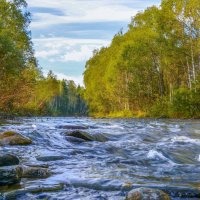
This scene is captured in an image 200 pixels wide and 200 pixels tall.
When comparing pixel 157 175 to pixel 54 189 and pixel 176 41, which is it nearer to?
pixel 54 189

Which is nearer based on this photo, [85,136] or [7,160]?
[7,160]

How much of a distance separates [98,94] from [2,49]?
3695 cm

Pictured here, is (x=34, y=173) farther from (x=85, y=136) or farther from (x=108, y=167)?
(x=85, y=136)

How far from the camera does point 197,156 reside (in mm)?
8492

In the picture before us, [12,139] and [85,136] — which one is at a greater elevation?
[12,139]

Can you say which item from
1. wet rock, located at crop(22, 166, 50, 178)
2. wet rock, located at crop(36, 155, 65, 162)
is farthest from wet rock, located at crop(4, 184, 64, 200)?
wet rock, located at crop(36, 155, 65, 162)

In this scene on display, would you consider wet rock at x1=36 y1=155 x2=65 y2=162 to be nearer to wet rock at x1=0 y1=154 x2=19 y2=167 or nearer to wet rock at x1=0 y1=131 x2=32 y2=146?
wet rock at x1=0 y1=154 x2=19 y2=167

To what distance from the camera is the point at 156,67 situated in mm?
43062

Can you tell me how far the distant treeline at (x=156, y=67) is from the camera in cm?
3064

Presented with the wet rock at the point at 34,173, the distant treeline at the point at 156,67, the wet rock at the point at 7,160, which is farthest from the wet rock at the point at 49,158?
the distant treeline at the point at 156,67

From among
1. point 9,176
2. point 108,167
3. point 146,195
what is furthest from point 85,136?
point 146,195

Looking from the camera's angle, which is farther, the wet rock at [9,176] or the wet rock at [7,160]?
the wet rock at [7,160]

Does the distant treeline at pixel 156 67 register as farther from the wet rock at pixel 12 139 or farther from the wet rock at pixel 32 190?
the wet rock at pixel 32 190

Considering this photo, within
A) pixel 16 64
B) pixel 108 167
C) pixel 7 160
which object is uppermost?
pixel 16 64
